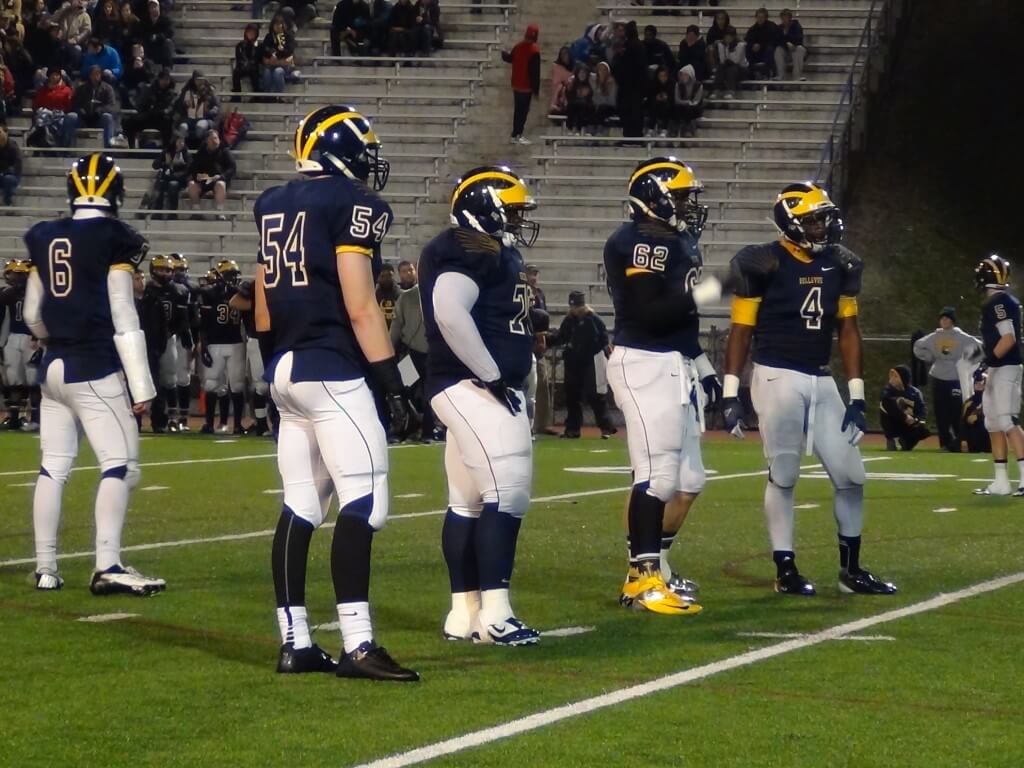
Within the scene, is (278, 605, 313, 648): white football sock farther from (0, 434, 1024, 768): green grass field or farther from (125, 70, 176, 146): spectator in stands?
(125, 70, 176, 146): spectator in stands

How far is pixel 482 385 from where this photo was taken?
24.3ft

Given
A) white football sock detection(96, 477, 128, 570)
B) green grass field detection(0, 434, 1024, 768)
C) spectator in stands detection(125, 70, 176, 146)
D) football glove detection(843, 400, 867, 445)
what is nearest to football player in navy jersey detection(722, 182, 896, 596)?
football glove detection(843, 400, 867, 445)

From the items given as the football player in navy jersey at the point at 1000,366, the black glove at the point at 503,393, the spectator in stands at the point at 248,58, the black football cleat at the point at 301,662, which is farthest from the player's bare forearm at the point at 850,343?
the spectator in stands at the point at 248,58

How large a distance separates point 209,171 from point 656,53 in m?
6.63

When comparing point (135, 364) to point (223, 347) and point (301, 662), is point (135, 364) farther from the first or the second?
point (223, 347)

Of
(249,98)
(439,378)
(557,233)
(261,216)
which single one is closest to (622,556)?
(439,378)

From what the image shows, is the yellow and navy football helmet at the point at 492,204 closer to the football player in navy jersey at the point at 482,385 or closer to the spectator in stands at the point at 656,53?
the football player in navy jersey at the point at 482,385

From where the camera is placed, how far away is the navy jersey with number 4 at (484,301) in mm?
7449

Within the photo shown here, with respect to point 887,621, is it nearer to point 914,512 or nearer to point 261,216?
point 261,216

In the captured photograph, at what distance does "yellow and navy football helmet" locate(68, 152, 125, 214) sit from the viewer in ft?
28.3

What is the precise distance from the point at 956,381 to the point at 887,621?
44.9 ft

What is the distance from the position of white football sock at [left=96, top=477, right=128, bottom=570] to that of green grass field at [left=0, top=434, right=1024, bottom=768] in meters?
0.22

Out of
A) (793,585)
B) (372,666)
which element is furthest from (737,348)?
(372,666)

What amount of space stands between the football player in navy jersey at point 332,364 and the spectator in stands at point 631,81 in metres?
20.4
